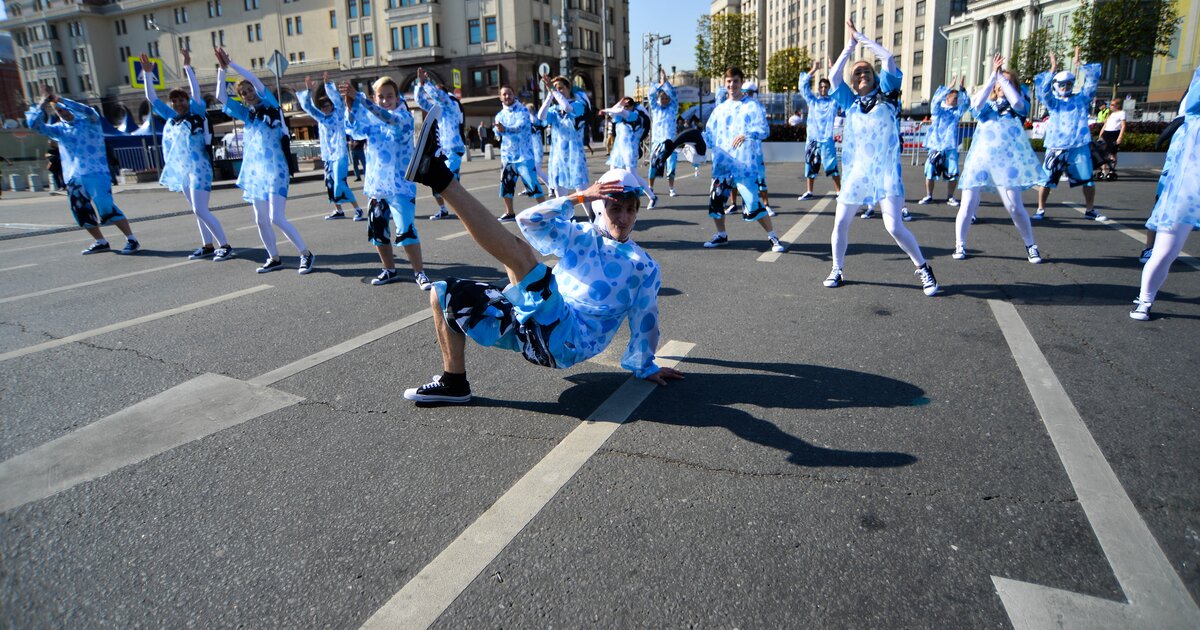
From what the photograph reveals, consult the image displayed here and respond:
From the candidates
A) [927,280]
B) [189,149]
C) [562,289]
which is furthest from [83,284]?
[927,280]

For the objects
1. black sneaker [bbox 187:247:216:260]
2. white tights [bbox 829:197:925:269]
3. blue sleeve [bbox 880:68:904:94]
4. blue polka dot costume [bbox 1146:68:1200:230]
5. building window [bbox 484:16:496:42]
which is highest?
building window [bbox 484:16:496:42]

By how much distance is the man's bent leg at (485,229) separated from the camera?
9.49ft

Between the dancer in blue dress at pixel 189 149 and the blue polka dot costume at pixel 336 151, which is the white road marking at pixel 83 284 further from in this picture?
the blue polka dot costume at pixel 336 151

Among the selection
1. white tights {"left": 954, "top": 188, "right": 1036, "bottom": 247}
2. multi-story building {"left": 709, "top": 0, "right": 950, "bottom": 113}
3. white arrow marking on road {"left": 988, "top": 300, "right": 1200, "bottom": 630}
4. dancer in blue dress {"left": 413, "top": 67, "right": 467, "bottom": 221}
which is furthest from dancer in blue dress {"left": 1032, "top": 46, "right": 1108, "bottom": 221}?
multi-story building {"left": 709, "top": 0, "right": 950, "bottom": 113}

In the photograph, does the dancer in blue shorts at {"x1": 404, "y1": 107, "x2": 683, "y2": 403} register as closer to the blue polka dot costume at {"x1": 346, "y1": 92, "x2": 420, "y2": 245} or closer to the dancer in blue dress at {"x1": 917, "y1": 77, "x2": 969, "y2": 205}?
the blue polka dot costume at {"x1": 346, "y1": 92, "x2": 420, "y2": 245}

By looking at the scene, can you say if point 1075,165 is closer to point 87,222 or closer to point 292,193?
point 87,222

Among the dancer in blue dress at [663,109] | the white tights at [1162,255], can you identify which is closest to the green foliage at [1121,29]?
the dancer in blue dress at [663,109]

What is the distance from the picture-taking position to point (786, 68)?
241 feet

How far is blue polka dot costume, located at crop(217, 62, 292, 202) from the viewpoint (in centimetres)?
729

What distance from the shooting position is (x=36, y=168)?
27797mm

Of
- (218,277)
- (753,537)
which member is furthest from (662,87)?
(753,537)

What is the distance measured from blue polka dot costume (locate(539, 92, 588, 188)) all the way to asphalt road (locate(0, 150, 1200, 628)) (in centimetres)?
490

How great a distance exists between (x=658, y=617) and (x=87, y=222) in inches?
401

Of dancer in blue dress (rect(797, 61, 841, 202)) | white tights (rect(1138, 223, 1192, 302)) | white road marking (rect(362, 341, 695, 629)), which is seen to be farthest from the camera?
dancer in blue dress (rect(797, 61, 841, 202))
